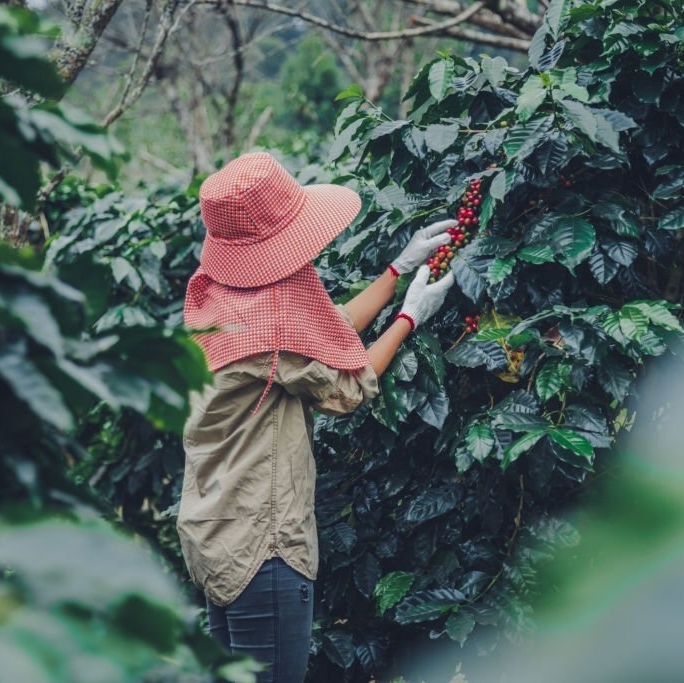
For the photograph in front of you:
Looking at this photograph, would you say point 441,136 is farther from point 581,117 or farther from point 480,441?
point 480,441

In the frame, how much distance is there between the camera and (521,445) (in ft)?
7.09

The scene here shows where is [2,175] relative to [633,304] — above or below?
above

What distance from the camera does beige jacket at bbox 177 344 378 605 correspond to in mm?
2221

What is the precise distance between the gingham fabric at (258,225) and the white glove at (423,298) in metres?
0.25

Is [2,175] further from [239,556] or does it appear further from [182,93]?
[182,93]

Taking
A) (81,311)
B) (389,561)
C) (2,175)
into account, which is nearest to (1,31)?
(2,175)

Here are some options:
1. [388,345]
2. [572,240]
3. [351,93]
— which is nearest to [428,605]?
[388,345]

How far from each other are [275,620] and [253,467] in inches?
13.9

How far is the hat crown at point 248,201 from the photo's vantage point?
89.3 inches

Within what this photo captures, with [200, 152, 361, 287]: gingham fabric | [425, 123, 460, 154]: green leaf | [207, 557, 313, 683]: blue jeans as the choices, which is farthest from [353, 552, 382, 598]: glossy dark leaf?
[425, 123, 460, 154]: green leaf

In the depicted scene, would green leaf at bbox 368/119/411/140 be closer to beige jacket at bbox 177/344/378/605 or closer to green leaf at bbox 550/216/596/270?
green leaf at bbox 550/216/596/270

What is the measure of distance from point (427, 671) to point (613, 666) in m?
1.86

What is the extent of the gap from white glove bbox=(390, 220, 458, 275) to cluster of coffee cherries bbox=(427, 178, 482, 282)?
2 cm

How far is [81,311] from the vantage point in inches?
40.8
